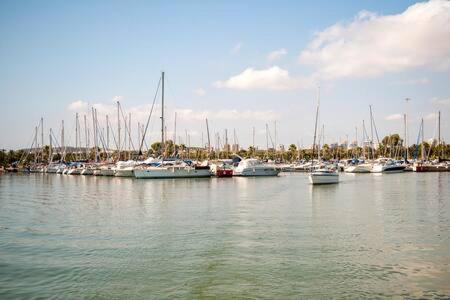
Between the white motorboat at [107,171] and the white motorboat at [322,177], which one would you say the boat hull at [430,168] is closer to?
the white motorboat at [322,177]

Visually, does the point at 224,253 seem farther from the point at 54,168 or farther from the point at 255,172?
the point at 54,168

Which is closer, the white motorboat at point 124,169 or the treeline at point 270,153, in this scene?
the white motorboat at point 124,169

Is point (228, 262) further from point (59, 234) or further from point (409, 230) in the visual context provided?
point (409, 230)

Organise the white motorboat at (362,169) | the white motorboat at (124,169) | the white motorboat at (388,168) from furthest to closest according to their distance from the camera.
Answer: the white motorboat at (362,169) → the white motorboat at (388,168) → the white motorboat at (124,169)

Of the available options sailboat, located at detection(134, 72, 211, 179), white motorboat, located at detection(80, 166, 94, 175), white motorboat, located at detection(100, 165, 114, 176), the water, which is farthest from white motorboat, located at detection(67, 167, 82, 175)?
the water

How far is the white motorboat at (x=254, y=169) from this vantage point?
9519cm

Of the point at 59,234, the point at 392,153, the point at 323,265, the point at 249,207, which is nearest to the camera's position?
the point at 323,265

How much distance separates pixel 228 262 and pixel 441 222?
1758cm

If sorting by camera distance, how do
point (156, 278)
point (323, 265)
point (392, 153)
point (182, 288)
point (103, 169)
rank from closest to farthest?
point (182, 288) → point (156, 278) → point (323, 265) → point (103, 169) → point (392, 153)

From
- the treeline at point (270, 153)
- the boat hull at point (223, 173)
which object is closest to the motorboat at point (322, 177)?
the boat hull at point (223, 173)

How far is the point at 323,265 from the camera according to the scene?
1689cm

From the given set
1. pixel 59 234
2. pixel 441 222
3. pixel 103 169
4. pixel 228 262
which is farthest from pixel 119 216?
pixel 103 169

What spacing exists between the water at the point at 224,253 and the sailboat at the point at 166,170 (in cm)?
4950

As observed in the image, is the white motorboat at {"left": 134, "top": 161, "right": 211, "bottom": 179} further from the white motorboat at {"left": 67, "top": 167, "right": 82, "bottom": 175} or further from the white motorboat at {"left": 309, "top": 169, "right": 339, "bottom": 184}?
the white motorboat at {"left": 309, "top": 169, "right": 339, "bottom": 184}
